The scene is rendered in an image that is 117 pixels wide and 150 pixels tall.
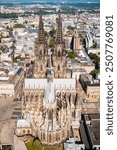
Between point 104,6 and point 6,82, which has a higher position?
point 104,6

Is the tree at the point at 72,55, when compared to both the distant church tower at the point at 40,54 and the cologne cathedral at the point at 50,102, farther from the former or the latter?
the distant church tower at the point at 40,54

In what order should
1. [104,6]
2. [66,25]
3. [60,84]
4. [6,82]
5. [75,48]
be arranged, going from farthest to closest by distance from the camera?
[66,25], [75,48], [6,82], [60,84], [104,6]

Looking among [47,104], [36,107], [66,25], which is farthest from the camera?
[66,25]

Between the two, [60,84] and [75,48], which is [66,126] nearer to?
[60,84]

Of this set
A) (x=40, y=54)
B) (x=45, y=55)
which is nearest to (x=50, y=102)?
(x=40, y=54)

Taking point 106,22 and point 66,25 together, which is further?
point 66,25

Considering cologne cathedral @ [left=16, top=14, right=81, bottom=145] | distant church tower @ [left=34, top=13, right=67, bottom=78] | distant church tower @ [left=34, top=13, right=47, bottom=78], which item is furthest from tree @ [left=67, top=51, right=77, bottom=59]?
distant church tower @ [left=34, top=13, right=47, bottom=78]

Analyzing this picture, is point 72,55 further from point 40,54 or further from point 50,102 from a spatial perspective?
point 50,102

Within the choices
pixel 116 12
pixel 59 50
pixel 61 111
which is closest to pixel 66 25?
pixel 59 50

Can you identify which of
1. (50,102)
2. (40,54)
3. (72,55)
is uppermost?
(40,54)
